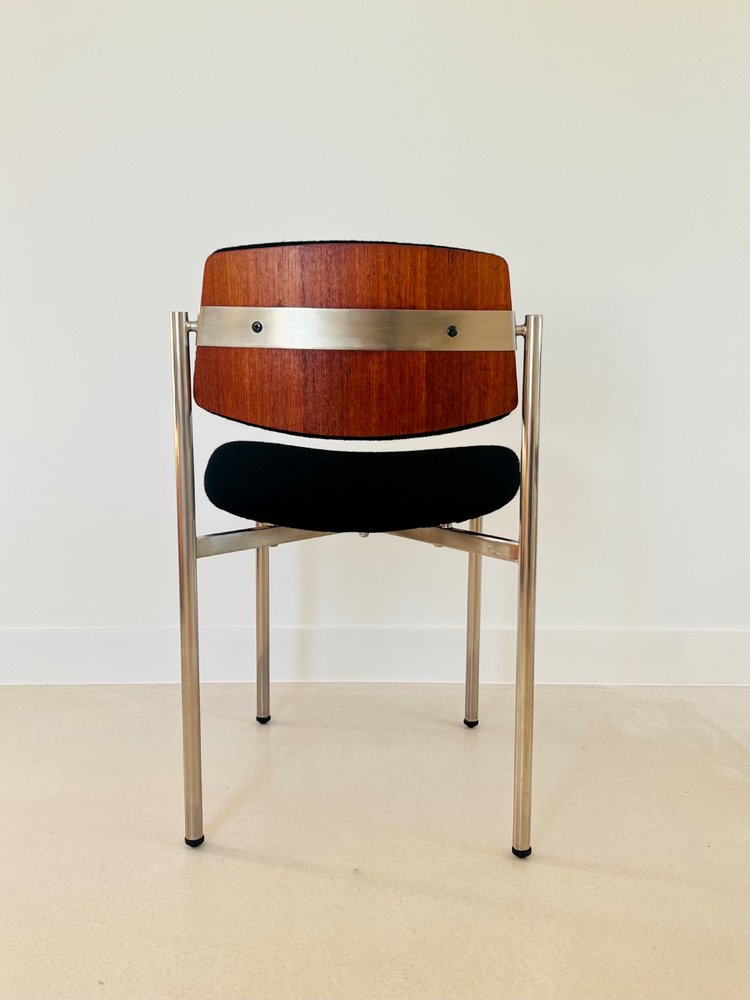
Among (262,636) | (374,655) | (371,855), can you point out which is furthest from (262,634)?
(371,855)

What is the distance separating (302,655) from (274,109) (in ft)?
3.60

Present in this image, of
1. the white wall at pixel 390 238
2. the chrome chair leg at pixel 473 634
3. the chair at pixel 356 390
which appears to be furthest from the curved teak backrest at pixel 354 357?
the white wall at pixel 390 238

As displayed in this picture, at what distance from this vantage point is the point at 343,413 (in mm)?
950

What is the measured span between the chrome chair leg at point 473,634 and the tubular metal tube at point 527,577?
302 mm

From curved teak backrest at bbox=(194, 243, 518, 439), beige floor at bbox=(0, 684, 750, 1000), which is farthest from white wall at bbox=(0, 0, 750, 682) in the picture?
curved teak backrest at bbox=(194, 243, 518, 439)

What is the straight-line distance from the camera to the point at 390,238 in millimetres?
1648

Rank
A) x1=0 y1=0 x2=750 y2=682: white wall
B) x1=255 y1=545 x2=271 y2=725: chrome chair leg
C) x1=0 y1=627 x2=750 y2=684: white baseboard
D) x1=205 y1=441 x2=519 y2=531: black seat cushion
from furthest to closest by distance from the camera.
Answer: x1=0 y1=627 x2=750 y2=684: white baseboard → x1=0 y1=0 x2=750 y2=682: white wall → x1=255 y1=545 x2=271 y2=725: chrome chair leg → x1=205 y1=441 x2=519 y2=531: black seat cushion

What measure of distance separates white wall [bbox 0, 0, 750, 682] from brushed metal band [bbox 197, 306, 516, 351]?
28.8 inches

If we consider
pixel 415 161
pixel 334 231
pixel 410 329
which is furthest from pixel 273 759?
pixel 415 161

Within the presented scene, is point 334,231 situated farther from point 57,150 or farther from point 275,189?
point 57,150

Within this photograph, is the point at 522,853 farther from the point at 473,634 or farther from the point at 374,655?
the point at 374,655

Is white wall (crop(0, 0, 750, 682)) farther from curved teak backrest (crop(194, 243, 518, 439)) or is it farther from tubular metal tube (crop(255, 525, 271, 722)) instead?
curved teak backrest (crop(194, 243, 518, 439))

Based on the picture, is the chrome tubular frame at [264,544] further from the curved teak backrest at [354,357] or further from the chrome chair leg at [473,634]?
the chrome chair leg at [473,634]

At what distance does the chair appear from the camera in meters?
0.93
